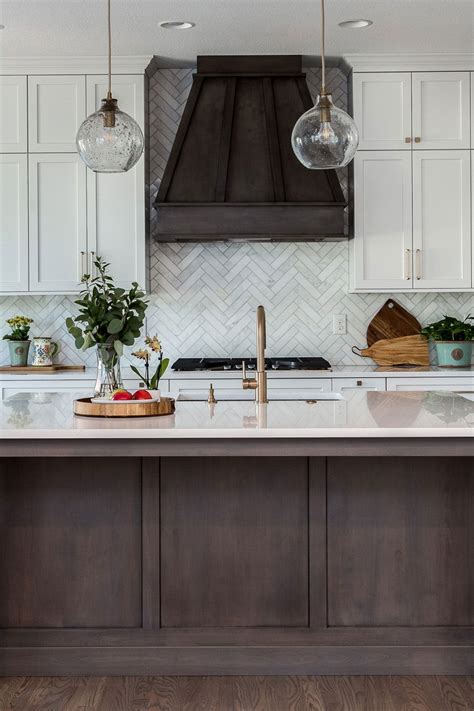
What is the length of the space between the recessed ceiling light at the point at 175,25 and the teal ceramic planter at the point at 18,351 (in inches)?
78.2

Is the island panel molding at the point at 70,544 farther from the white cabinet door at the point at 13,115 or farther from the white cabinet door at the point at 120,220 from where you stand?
the white cabinet door at the point at 13,115

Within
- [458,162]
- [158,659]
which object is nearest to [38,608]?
[158,659]

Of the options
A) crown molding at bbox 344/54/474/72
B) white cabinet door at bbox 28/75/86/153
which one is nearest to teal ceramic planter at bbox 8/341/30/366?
white cabinet door at bbox 28/75/86/153

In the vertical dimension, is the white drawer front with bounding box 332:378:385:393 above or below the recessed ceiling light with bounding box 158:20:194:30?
below

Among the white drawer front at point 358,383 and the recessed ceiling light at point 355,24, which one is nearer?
the recessed ceiling light at point 355,24

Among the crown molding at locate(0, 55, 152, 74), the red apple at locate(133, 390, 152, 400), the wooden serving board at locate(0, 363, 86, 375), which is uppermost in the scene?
the crown molding at locate(0, 55, 152, 74)

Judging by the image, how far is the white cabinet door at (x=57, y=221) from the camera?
4.67 metres

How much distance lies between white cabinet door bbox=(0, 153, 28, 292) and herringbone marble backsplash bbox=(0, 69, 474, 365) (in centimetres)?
33

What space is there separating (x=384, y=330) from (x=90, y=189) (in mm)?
1967

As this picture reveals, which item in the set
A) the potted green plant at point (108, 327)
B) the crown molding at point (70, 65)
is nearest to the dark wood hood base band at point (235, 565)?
the potted green plant at point (108, 327)

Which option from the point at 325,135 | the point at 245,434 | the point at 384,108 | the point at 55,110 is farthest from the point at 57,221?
the point at 245,434

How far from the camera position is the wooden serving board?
4.69 metres

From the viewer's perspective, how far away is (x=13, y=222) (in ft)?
15.5

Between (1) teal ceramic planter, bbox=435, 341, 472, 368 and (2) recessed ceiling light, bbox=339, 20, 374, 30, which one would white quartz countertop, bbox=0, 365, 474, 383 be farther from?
(2) recessed ceiling light, bbox=339, 20, 374, 30
